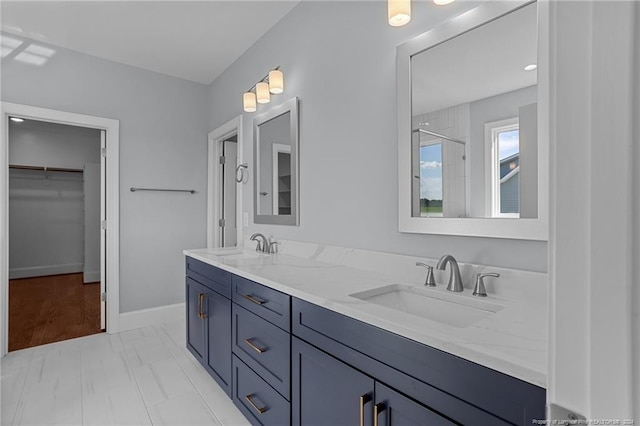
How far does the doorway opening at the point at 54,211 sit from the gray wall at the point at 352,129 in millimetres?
3773

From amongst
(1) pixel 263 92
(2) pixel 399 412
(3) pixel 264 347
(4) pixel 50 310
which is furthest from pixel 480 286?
(4) pixel 50 310

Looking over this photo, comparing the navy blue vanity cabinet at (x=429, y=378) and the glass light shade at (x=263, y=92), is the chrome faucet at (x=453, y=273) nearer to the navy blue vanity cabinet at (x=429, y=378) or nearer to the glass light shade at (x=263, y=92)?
the navy blue vanity cabinet at (x=429, y=378)

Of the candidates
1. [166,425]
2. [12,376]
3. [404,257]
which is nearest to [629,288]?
[404,257]

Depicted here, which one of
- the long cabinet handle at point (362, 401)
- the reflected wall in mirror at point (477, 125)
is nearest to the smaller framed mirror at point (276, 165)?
the reflected wall in mirror at point (477, 125)

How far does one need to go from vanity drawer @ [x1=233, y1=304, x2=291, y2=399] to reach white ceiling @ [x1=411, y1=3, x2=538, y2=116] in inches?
48.5

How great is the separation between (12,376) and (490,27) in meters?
3.57

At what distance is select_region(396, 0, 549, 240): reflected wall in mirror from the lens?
119cm

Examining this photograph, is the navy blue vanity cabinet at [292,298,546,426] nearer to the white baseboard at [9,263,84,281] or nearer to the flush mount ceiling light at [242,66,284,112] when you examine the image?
the flush mount ceiling light at [242,66,284,112]

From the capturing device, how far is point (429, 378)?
2.88 feet

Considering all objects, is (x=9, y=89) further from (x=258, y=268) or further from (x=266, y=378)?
(x=266, y=378)

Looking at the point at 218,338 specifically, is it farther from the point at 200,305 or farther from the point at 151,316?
the point at 151,316

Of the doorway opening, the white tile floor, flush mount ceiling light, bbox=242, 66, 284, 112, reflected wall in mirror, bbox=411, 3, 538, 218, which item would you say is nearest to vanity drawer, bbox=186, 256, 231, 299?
the white tile floor

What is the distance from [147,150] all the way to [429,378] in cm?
342

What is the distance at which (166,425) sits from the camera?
1.81m
